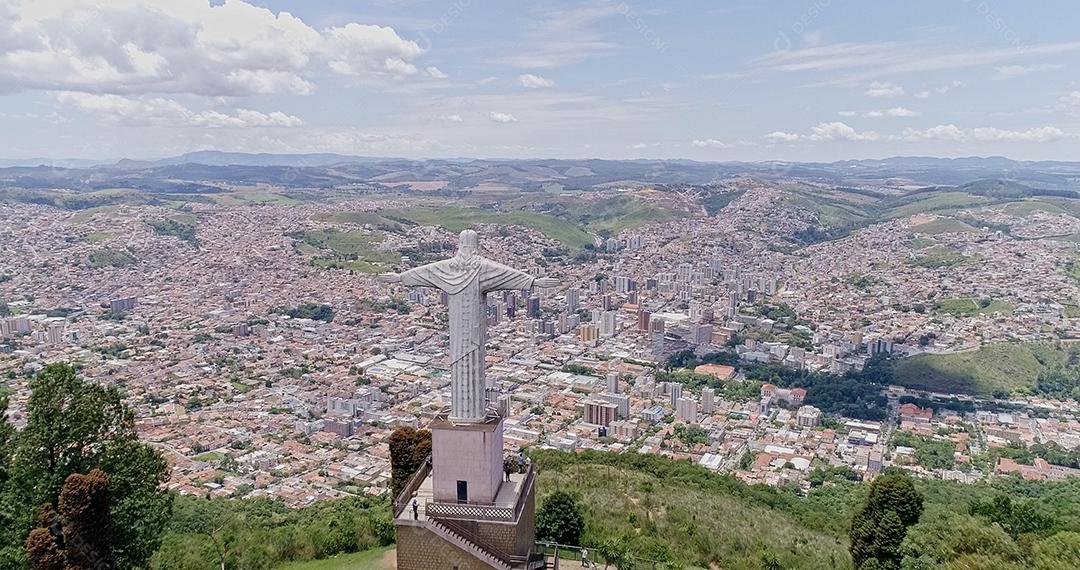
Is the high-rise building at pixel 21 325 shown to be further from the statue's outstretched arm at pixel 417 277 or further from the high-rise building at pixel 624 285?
the statue's outstretched arm at pixel 417 277

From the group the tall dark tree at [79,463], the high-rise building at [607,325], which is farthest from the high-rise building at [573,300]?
the tall dark tree at [79,463]

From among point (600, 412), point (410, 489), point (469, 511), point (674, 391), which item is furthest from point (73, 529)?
point (674, 391)

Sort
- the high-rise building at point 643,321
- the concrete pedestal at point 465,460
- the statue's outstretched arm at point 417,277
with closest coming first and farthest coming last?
1. the concrete pedestal at point 465,460
2. the statue's outstretched arm at point 417,277
3. the high-rise building at point 643,321

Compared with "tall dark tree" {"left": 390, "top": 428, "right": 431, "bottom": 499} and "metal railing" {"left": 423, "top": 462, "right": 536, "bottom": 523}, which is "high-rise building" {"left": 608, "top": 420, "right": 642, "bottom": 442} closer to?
"tall dark tree" {"left": 390, "top": 428, "right": 431, "bottom": 499}

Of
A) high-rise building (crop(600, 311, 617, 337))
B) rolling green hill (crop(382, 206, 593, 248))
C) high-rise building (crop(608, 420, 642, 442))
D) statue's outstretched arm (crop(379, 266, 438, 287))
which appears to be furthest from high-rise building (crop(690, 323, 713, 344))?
statue's outstretched arm (crop(379, 266, 438, 287))

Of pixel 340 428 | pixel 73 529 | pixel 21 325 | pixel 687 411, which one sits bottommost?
pixel 687 411

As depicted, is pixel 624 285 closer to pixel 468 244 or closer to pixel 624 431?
pixel 624 431
